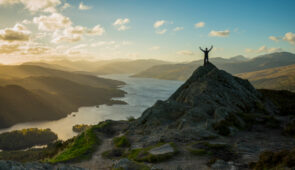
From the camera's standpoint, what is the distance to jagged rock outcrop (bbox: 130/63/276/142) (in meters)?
23.8

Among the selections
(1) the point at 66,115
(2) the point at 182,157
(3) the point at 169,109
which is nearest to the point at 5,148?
(1) the point at 66,115


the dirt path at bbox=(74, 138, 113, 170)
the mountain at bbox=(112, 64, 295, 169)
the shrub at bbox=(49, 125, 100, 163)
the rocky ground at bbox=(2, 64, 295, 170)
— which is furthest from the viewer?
the shrub at bbox=(49, 125, 100, 163)

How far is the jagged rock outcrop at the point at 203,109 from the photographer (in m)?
23.8

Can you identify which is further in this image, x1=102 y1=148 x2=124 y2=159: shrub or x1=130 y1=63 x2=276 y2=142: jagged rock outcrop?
x1=130 y1=63 x2=276 y2=142: jagged rock outcrop

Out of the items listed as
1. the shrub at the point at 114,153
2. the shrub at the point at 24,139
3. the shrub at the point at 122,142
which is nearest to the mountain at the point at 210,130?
the shrub at the point at 114,153

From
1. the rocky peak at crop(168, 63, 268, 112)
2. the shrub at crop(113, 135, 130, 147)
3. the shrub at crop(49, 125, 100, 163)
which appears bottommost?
the shrub at crop(49, 125, 100, 163)

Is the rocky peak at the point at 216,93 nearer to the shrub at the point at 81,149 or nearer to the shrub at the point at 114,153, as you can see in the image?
the shrub at the point at 114,153

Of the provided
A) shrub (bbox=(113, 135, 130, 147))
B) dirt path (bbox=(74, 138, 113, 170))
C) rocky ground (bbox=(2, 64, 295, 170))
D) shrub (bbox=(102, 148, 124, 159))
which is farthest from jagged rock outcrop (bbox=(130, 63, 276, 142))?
dirt path (bbox=(74, 138, 113, 170))

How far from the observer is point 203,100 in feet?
104

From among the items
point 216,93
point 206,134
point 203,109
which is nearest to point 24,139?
point 216,93

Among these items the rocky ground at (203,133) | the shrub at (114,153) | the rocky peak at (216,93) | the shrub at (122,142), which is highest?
the rocky peak at (216,93)

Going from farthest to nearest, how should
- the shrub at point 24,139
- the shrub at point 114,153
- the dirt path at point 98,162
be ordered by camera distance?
the shrub at point 24,139 < the shrub at point 114,153 < the dirt path at point 98,162

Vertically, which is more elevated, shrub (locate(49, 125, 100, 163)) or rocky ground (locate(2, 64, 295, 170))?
rocky ground (locate(2, 64, 295, 170))

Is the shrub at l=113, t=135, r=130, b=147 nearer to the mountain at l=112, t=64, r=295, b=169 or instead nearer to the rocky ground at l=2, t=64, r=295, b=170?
the rocky ground at l=2, t=64, r=295, b=170
